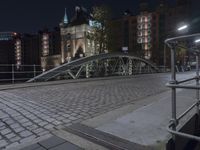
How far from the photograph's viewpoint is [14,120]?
12.5 ft

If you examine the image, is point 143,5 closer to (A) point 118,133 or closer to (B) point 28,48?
(B) point 28,48

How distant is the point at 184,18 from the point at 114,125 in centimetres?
7654

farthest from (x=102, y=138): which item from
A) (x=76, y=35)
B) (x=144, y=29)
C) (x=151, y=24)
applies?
(x=144, y=29)

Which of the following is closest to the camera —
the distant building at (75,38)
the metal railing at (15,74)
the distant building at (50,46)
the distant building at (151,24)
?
the metal railing at (15,74)

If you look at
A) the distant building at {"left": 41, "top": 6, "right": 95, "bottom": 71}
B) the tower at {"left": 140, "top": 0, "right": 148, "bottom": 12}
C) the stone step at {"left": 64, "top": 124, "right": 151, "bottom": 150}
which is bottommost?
the stone step at {"left": 64, "top": 124, "right": 151, "bottom": 150}

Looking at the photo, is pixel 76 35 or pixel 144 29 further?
pixel 144 29

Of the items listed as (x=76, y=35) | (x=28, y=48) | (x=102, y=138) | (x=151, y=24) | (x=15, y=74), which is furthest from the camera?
(x=28, y=48)

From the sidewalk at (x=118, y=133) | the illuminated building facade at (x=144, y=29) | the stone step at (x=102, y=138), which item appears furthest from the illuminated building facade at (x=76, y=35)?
the stone step at (x=102, y=138)

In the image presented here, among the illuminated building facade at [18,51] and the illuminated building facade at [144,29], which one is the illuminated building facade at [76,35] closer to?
the illuminated building facade at [144,29]

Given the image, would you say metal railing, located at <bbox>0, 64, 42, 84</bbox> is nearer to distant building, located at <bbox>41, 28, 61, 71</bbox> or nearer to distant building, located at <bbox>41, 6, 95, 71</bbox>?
distant building, located at <bbox>41, 6, 95, 71</bbox>

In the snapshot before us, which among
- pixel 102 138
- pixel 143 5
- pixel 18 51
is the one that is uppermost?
pixel 143 5

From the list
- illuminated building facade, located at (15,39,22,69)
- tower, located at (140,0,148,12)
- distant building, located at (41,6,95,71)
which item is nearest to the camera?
distant building, located at (41,6,95,71)

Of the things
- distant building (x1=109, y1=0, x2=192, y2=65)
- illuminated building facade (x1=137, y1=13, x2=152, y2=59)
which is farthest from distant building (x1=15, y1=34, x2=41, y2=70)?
illuminated building facade (x1=137, y1=13, x2=152, y2=59)

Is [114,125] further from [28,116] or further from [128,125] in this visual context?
[28,116]
